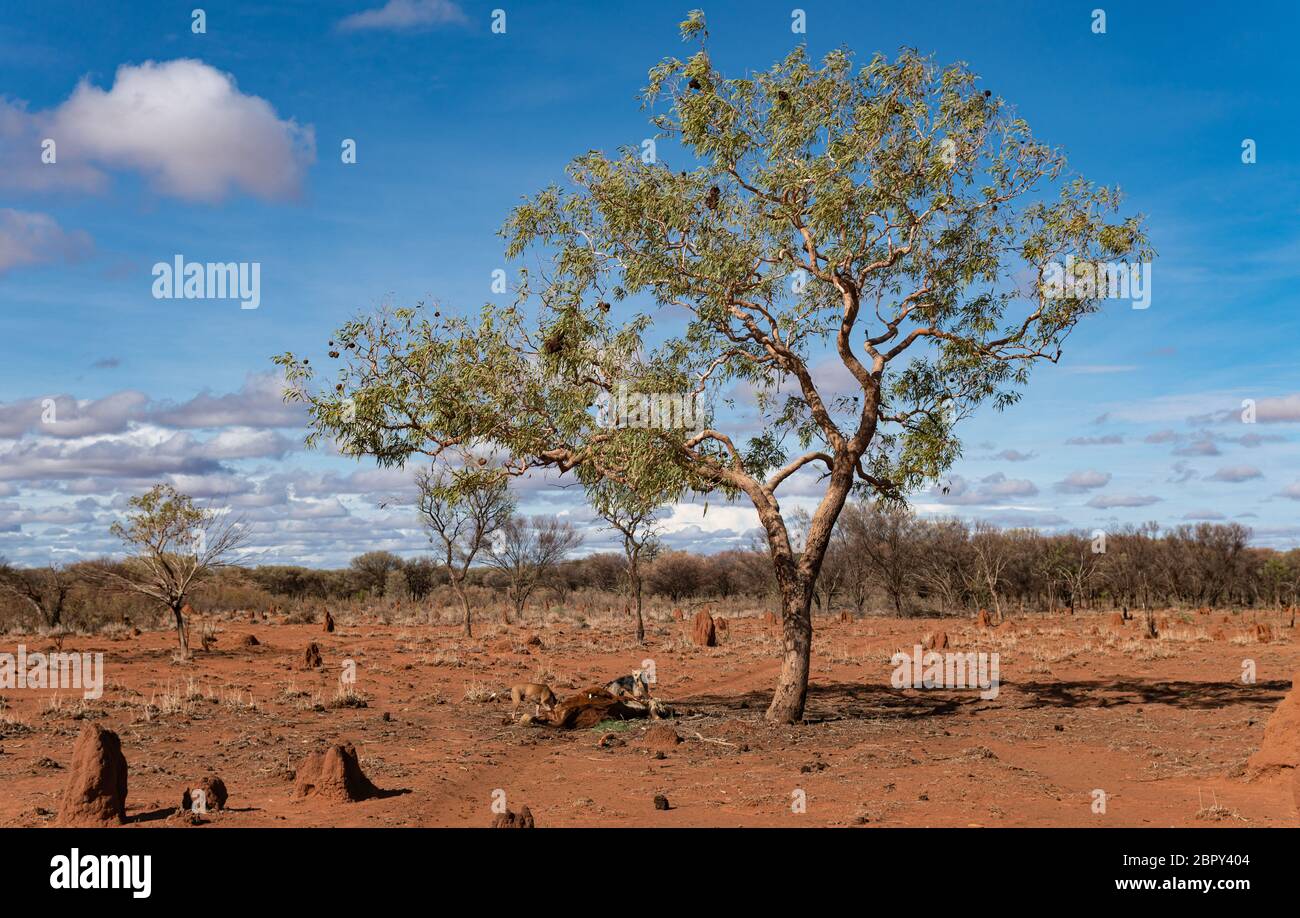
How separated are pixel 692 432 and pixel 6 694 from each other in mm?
12342

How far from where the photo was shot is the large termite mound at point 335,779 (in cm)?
A: 886

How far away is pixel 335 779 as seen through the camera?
29.1 feet

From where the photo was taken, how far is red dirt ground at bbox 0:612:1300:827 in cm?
864

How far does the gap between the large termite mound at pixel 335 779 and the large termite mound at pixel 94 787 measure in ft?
5.10

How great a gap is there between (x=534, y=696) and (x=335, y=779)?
6721mm

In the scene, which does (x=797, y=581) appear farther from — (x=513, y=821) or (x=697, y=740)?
(x=513, y=821)

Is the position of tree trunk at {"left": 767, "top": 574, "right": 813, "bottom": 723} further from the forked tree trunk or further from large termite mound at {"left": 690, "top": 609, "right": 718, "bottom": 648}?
large termite mound at {"left": 690, "top": 609, "right": 718, "bottom": 648}

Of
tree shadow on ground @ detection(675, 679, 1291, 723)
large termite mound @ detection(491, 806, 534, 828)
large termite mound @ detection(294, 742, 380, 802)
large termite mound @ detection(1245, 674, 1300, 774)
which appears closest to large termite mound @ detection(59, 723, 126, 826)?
large termite mound @ detection(294, 742, 380, 802)

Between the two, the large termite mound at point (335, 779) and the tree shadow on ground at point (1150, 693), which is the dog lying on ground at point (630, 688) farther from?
the tree shadow on ground at point (1150, 693)

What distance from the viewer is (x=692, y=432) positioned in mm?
13984

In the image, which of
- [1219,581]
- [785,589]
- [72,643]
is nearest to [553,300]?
[785,589]

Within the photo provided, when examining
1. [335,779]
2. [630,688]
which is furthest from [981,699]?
[335,779]

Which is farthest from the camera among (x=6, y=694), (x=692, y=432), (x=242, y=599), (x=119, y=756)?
(x=242, y=599)
